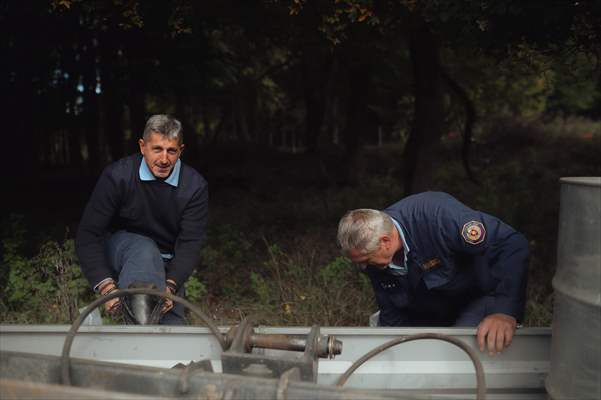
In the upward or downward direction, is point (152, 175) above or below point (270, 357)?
above

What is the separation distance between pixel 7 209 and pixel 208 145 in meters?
9.87

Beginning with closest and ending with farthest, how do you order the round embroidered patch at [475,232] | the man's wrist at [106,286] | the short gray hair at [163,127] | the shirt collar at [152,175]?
the round embroidered patch at [475,232] < the man's wrist at [106,286] < the short gray hair at [163,127] < the shirt collar at [152,175]

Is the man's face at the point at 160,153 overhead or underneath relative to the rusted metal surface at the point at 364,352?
overhead

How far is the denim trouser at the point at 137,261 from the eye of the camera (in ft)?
10.1

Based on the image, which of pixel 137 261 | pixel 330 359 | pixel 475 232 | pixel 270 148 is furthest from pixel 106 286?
pixel 270 148

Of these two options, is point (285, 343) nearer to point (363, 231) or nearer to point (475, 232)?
point (363, 231)

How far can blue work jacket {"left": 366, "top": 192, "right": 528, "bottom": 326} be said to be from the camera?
117 inches

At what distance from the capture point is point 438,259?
3.15 m

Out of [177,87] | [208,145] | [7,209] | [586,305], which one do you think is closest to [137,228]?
[586,305]

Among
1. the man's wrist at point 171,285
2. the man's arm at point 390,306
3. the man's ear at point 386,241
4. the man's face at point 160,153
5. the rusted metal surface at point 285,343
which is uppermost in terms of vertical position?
the man's face at point 160,153

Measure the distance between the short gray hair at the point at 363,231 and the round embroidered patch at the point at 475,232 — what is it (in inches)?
15.9

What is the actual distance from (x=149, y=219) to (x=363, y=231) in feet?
4.28

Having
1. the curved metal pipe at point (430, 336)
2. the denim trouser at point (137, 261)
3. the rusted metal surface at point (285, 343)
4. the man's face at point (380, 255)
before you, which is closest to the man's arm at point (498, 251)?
the man's face at point (380, 255)

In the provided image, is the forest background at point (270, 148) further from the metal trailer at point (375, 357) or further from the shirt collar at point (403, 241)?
the metal trailer at point (375, 357)
